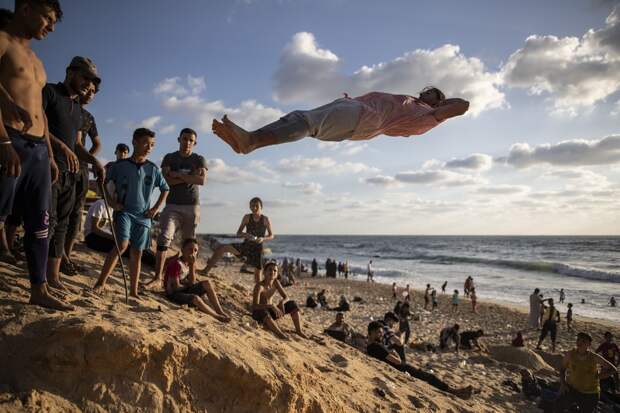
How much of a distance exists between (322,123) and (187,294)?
2.84m

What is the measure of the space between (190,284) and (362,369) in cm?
255

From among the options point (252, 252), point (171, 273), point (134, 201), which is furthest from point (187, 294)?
point (252, 252)

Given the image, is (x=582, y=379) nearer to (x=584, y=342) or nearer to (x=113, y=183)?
(x=584, y=342)

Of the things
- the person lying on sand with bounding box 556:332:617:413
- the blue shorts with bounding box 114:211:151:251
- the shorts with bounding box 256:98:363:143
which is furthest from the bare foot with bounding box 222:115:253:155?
the person lying on sand with bounding box 556:332:617:413

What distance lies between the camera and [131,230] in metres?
3.97

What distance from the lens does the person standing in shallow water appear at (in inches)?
236

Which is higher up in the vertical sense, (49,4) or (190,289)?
(49,4)

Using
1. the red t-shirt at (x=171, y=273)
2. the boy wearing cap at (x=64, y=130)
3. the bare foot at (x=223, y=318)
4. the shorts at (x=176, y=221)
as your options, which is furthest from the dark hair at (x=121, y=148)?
the bare foot at (x=223, y=318)

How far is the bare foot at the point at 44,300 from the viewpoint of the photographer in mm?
2662

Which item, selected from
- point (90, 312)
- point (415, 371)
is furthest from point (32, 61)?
point (415, 371)

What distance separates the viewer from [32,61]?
2611mm

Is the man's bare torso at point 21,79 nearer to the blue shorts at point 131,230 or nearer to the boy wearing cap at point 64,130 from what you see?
the boy wearing cap at point 64,130

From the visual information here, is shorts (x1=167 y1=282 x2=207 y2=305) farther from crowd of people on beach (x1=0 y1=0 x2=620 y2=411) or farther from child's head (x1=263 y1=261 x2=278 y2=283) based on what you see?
child's head (x1=263 y1=261 x2=278 y2=283)

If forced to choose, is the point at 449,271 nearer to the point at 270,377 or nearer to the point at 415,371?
the point at 415,371
